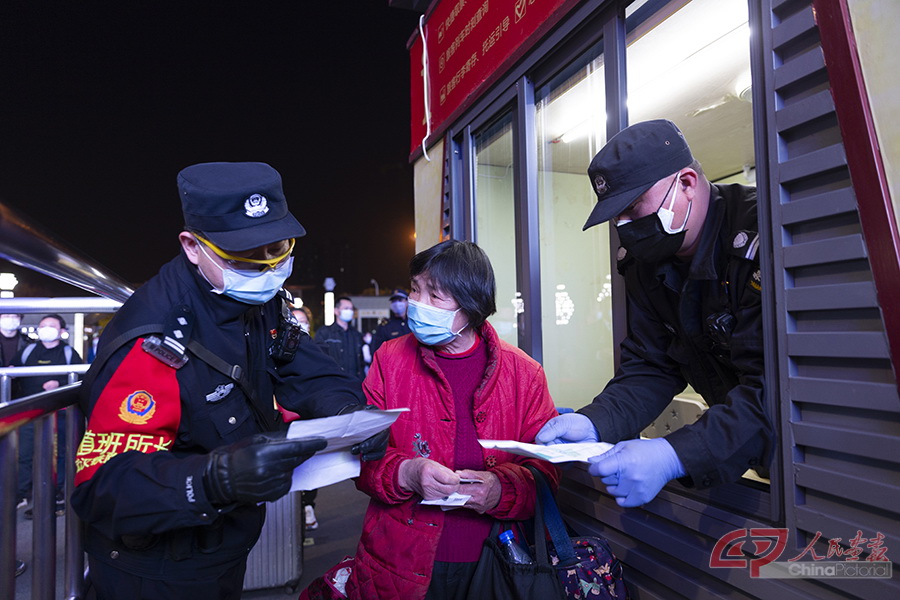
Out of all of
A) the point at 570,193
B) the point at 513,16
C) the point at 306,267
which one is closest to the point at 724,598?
the point at 570,193

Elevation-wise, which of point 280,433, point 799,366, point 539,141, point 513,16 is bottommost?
point 280,433

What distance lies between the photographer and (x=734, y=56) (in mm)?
3250

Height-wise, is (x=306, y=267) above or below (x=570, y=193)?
above

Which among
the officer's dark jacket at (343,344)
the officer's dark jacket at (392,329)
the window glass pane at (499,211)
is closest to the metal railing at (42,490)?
the window glass pane at (499,211)

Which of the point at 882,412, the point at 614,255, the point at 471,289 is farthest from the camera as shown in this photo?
the point at 614,255

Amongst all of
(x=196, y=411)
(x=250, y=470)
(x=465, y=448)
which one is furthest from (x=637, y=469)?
(x=196, y=411)

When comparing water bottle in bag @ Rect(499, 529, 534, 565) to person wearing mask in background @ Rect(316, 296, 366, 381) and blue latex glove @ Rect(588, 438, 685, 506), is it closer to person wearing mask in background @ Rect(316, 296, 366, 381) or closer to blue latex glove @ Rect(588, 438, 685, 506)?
blue latex glove @ Rect(588, 438, 685, 506)

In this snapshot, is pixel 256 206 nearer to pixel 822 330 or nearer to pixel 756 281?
pixel 756 281

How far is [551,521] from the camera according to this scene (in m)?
1.96

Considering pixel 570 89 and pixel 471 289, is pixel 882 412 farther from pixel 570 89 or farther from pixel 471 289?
pixel 570 89

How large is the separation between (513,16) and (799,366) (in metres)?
2.85

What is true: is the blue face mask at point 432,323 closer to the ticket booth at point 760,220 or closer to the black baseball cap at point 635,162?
the black baseball cap at point 635,162

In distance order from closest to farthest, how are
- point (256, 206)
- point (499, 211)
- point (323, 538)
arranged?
point (256, 206)
point (499, 211)
point (323, 538)

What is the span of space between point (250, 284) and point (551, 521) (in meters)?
1.32
